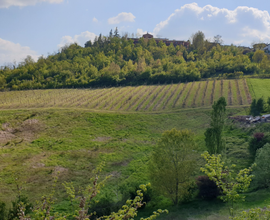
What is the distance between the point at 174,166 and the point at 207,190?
4.15 metres

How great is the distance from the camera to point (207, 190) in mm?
22359

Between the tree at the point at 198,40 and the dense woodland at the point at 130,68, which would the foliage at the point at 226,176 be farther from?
the tree at the point at 198,40

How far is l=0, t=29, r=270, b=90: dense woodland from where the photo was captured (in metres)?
79.9

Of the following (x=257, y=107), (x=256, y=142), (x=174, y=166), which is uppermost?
(x=257, y=107)

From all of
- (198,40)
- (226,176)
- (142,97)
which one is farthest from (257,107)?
(198,40)

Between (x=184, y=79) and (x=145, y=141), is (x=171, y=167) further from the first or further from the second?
(x=184, y=79)

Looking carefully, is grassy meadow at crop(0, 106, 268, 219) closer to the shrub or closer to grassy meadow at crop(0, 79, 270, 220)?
grassy meadow at crop(0, 79, 270, 220)

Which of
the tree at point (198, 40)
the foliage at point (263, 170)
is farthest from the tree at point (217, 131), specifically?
the tree at point (198, 40)

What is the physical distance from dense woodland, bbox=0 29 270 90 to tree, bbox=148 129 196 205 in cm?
5561

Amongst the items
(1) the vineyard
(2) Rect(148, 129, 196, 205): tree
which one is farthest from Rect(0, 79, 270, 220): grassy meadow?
(2) Rect(148, 129, 196, 205): tree

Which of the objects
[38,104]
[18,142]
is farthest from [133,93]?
[18,142]

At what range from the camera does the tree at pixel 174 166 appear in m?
21.9

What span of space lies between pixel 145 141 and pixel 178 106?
1841 centimetres

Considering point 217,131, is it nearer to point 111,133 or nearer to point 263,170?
point 263,170
